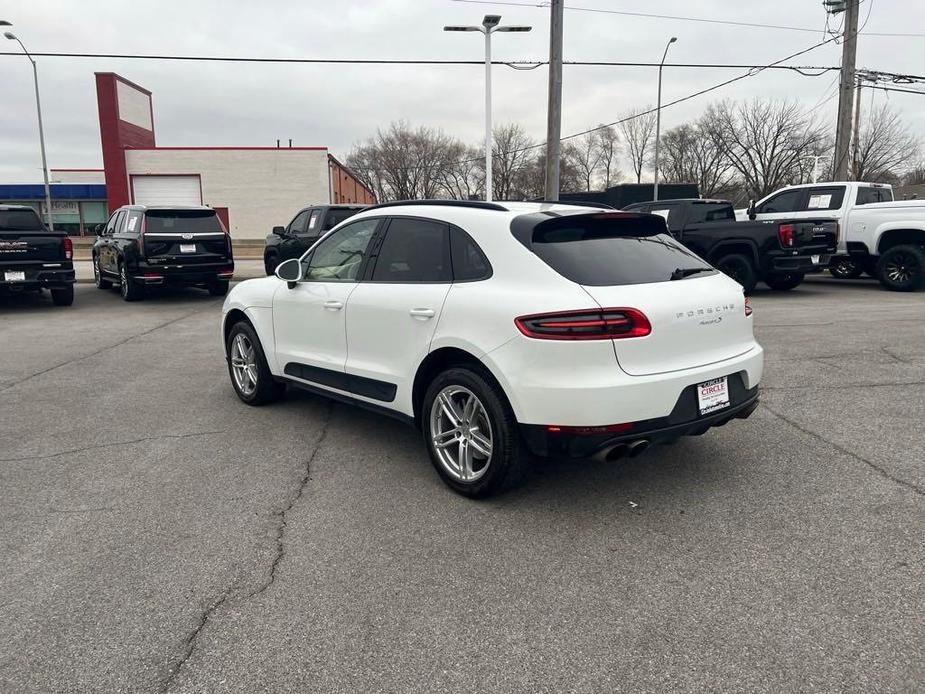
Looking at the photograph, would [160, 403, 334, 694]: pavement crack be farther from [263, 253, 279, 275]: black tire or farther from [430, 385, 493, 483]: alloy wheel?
[263, 253, 279, 275]: black tire

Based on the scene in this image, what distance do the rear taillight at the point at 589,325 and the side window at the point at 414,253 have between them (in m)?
0.85

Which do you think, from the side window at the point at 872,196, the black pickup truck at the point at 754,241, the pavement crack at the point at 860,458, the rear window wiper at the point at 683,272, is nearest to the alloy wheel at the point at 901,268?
the side window at the point at 872,196

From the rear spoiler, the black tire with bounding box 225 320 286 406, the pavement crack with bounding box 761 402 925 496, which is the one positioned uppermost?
the rear spoiler

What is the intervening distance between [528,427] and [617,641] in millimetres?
1160

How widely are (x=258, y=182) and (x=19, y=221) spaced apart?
30396 mm

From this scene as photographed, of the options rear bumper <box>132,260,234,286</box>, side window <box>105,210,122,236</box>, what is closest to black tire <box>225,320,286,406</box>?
rear bumper <box>132,260,234,286</box>

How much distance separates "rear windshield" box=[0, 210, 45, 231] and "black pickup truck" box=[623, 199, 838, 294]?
11.2m

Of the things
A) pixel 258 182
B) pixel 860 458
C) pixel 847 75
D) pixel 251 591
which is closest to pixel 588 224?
pixel 860 458

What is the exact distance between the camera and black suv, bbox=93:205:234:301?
13156 mm

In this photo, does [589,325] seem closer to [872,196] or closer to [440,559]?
[440,559]

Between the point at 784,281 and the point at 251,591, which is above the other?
the point at 784,281

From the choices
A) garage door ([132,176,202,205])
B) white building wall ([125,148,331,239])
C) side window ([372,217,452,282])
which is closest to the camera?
side window ([372,217,452,282])

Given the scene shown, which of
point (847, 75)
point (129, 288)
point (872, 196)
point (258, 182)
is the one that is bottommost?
point (129, 288)

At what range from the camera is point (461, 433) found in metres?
3.94
